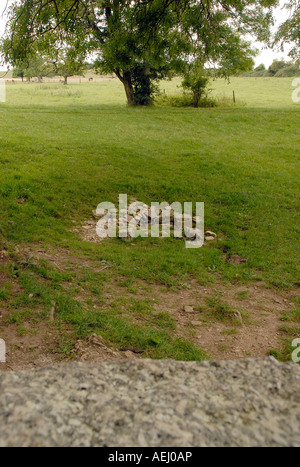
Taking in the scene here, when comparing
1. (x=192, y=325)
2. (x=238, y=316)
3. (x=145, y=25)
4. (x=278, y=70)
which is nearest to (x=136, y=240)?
(x=192, y=325)

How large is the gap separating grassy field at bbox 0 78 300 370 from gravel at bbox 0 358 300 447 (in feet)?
12.3

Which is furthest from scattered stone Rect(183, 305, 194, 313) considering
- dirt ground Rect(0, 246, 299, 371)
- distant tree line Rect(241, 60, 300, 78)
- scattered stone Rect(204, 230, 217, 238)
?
distant tree line Rect(241, 60, 300, 78)

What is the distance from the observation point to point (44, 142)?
16.1 m

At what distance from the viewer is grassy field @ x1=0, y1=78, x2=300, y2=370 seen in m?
6.39

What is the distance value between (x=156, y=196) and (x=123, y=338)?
718 cm

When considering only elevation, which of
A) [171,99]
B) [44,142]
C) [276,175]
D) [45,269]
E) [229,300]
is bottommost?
[229,300]

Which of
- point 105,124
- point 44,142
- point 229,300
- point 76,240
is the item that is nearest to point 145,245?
point 76,240

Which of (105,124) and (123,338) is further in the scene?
(105,124)

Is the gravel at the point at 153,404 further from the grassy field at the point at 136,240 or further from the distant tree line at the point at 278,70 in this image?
the distant tree line at the point at 278,70

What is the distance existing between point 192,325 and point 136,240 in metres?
3.76

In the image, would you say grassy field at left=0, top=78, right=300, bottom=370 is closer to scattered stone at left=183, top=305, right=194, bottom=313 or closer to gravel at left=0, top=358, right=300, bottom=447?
scattered stone at left=183, top=305, right=194, bottom=313

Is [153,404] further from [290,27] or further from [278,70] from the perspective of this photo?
[278,70]

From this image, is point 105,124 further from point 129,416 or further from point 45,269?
point 129,416

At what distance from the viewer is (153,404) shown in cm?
161
